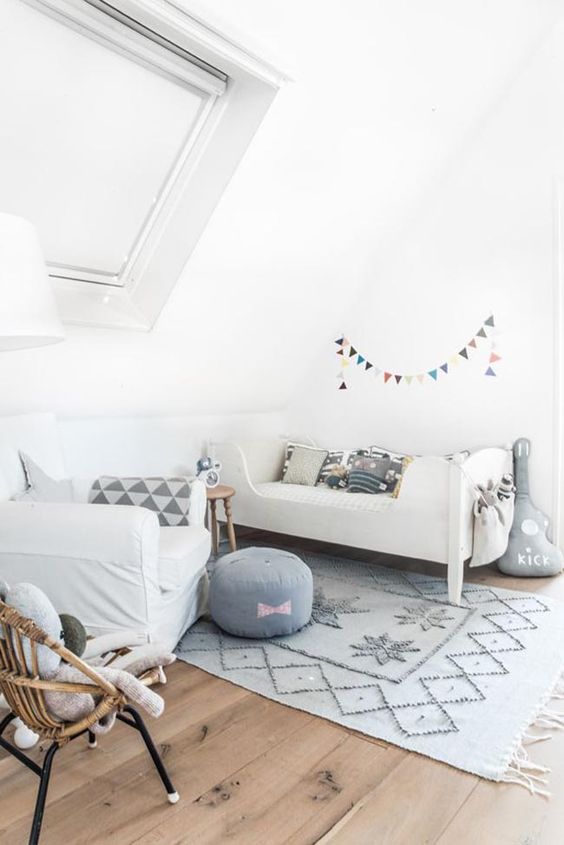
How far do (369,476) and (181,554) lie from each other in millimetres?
1573

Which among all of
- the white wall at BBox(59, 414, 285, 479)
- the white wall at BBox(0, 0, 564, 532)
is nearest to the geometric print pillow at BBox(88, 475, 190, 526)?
the white wall at BBox(59, 414, 285, 479)

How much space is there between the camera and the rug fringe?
1.62 meters

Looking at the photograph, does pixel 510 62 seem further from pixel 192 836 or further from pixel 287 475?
pixel 192 836

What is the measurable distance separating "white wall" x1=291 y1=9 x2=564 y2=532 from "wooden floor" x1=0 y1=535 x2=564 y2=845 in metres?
2.24

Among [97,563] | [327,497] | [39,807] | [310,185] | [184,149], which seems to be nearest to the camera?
[39,807]

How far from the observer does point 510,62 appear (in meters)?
3.25

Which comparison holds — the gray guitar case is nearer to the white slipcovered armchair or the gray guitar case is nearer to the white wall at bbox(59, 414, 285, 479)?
the white wall at bbox(59, 414, 285, 479)

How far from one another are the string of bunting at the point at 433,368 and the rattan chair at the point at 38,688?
2924 mm

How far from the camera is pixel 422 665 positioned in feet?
7.56

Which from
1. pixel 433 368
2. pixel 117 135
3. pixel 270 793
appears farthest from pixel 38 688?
pixel 433 368

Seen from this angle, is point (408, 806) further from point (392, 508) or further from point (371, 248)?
point (371, 248)

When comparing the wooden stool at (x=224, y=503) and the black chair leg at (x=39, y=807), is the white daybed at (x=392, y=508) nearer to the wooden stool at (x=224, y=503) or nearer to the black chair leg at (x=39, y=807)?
the wooden stool at (x=224, y=503)

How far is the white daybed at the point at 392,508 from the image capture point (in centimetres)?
293

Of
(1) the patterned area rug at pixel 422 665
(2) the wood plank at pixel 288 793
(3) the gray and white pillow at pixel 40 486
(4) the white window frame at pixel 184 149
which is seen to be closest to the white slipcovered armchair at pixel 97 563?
(3) the gray and white pillow at pixel 40 486
